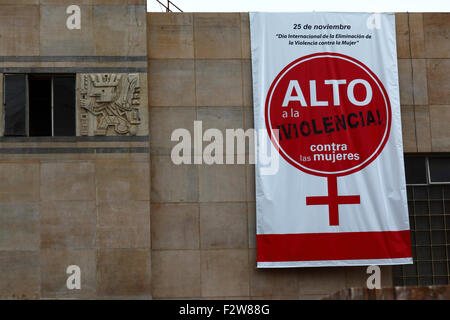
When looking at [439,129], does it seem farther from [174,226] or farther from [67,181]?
[67,181]

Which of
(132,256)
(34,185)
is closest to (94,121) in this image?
(34,185)

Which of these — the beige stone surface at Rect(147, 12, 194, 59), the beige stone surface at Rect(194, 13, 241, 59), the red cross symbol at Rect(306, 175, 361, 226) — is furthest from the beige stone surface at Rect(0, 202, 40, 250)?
the red cross symbol at Rect(306, 175, 361, 226)

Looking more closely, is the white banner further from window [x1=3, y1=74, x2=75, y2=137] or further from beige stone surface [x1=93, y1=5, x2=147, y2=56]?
window [x1=3, y1=74, x2=75, y2=137]

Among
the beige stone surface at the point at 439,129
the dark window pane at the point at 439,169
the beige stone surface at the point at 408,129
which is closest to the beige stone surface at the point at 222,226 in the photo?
the beige stone surface at the point at 408,129

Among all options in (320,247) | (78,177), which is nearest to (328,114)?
(320,247)

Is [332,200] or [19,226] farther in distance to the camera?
[332,200]

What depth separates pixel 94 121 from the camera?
76.5ft

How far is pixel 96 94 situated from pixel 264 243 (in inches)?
249

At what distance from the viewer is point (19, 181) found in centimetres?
2298

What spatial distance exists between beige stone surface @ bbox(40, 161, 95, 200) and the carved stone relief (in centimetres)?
101

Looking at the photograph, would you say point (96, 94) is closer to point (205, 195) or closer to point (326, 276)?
point (205, 195)

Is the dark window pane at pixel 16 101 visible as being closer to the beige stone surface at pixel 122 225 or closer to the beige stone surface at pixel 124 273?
the beige stone surface at pixel 122 225

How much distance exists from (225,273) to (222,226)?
1331 mm

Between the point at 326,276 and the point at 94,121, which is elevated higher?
the point at 94,121
